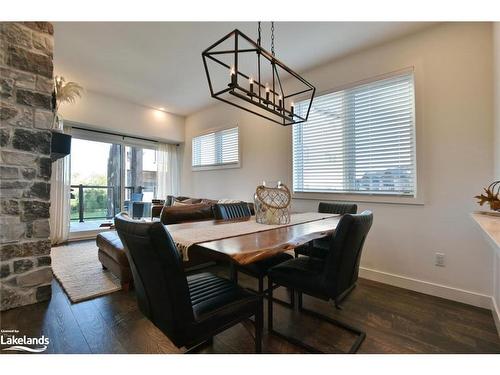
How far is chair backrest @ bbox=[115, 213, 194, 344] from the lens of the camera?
3.14ft

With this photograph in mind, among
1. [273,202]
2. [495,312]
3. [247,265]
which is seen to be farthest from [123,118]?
[495,312]

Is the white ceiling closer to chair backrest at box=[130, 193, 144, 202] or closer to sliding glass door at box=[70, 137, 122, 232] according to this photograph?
sliding glass door at box=[70, 137, 122, 232]

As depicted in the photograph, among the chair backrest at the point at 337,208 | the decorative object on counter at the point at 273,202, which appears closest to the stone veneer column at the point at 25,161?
the decorative object on counter at the point at 273,202

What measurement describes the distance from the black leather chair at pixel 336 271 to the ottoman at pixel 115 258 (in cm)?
161

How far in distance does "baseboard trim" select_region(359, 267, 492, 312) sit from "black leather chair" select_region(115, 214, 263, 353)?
210 cm

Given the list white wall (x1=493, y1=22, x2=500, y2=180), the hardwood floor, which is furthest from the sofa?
white wall (x1=493, y1=22, x2=500, y2=180)

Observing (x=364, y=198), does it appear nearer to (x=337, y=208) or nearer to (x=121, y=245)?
(x=337, y=208)

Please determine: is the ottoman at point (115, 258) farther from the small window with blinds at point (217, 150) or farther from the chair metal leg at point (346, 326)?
Answer: the small window with blinds at point (217, 150)

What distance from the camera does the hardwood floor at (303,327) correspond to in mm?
1566

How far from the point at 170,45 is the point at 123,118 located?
257 cm

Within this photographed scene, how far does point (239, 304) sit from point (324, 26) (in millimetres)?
2884

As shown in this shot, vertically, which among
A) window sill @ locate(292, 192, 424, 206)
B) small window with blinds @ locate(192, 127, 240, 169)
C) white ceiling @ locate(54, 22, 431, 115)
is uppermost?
white ceiling @ locate(54, 22, 431, 115)

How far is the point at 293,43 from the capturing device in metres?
2.84

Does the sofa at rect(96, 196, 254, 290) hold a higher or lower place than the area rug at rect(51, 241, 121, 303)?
higher
